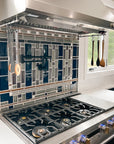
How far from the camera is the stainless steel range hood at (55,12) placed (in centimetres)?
81

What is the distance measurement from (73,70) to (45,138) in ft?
3.37

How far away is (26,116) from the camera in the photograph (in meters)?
1.23

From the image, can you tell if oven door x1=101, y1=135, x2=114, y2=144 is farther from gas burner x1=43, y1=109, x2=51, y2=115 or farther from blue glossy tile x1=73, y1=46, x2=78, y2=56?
blue glossy tile x1=73, y1=46, x2=78, y2=56

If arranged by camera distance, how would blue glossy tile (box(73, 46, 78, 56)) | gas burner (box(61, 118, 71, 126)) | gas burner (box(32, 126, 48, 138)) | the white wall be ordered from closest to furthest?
gas burner (box(32, 126, 48, 138)) → gas burner (box(61, 118, 71, 126)) → blue glossy tile (box(73, 46, 78, 56)) → the white wall

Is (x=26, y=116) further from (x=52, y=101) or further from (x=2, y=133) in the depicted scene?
(x=52, y=101)

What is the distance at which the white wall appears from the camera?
190 cm

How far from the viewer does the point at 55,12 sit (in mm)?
872

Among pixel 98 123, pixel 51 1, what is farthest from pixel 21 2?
pixel 98 123

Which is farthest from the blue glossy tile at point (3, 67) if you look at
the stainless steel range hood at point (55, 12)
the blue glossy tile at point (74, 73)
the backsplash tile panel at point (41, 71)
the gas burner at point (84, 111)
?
the blue glossy tile at point (74, 73)

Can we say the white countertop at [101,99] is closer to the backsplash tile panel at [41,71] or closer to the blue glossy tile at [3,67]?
the backsplash tile panel at [41,71]

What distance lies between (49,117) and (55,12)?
0.76 m

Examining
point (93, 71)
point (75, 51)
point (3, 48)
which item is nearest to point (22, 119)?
point (3, 48)

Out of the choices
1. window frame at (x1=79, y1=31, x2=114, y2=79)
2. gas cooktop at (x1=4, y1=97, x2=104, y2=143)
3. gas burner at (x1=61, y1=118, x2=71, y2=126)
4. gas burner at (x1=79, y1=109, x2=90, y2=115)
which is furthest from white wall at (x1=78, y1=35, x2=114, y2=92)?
gas burner at (x1=61, y1=118, x2=71, y2=126)

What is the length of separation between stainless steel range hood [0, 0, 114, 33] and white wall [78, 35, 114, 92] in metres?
0.67
